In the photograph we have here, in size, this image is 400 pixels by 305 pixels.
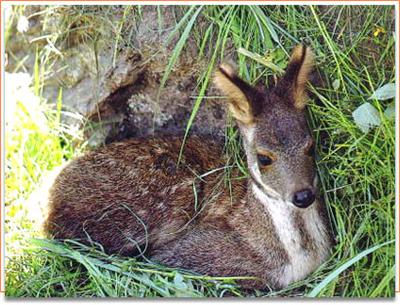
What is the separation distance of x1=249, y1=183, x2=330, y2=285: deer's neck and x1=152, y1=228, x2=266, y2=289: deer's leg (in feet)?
0.35

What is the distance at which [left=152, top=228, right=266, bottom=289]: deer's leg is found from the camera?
9.59 feet

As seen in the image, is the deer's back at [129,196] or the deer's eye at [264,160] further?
the deer's back at [129,196]

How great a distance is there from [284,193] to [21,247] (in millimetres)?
994

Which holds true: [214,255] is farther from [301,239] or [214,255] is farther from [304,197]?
[304,197]

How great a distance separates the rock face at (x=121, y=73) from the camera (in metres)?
3.17

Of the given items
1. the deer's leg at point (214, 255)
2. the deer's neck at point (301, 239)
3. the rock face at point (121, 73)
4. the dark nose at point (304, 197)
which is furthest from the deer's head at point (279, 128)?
the rock face at point (121, 73)

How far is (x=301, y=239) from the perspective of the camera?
287 cm

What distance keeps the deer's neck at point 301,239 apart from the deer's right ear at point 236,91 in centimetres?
28

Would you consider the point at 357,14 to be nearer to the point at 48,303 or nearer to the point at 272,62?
the point at 272,62

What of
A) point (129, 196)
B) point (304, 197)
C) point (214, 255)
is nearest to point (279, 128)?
point (304, 197)

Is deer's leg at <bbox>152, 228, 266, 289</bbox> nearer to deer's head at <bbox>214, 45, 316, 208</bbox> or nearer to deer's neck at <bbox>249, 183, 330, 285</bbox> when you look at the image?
deer's neck at <bbox>249, 183, 330, 285</bbox>

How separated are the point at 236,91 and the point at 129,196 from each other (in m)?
0.62

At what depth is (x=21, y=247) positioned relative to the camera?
9.96ft

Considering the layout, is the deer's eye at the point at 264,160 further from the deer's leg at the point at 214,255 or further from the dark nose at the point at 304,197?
the deer's leg at the point at 214,255
